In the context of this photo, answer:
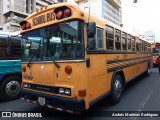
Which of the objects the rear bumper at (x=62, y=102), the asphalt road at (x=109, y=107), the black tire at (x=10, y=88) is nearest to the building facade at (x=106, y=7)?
the asphalt road at (x=109, y=107)

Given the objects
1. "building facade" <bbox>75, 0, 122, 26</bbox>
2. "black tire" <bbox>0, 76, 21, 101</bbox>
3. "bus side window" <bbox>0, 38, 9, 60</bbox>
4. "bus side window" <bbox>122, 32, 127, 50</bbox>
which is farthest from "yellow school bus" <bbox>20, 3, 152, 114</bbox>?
"building facade" <bbox>75, 0, 122, 26</bbox>

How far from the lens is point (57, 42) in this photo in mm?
4074

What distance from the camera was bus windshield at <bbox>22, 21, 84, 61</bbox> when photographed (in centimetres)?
381

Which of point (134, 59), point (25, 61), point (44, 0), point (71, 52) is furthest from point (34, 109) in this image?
point (44, 0)

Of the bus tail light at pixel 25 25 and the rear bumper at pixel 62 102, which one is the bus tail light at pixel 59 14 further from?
the rear bumper at pixel 62 102

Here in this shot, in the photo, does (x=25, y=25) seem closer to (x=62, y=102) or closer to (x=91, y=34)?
(x=91, y=34)

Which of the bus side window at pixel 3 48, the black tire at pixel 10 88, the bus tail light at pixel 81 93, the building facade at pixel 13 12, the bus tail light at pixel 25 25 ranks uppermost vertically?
the building facade at pixel 13 12

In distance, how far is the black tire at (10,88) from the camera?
6.30m

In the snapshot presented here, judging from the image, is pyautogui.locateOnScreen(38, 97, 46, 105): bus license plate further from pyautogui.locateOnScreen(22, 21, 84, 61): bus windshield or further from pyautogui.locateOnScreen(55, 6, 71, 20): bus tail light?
pyautogui.locateOnScreen(55, 6, 71, 20): bus tail light

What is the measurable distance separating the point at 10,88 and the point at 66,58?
11.9ft

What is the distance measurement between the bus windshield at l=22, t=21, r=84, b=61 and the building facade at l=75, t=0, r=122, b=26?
80827 mm

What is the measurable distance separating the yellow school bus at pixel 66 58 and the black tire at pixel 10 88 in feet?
6.05

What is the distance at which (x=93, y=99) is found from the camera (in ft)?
13.6

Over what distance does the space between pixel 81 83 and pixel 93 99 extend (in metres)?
0.64
